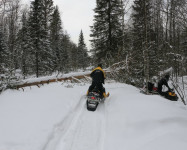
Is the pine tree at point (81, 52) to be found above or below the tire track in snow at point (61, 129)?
above

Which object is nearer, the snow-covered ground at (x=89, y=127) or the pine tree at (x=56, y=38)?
the snow-covered ground at (x=89, y=127)

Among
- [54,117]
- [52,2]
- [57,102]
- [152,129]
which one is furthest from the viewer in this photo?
[52,2]

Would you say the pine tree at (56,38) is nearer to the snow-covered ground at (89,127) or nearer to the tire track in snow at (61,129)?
the tire track in snow at (61,129)

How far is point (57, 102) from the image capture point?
5484 mm

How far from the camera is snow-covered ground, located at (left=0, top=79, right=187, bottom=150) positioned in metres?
2.82

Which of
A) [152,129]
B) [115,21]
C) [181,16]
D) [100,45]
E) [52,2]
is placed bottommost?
[152,129]

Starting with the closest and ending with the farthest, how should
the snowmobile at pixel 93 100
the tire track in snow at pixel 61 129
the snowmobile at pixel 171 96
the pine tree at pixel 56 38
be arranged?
1. the tire track in snow at pixel 61 129
2. the snowmobile at pixel 93 100
3. the snowmobile at pixel 171 96
4. the pine tree at pixel 56 38

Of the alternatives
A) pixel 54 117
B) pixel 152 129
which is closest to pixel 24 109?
pixel 54 117

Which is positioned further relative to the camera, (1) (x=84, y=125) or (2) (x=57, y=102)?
(2) (x=57, y=102)

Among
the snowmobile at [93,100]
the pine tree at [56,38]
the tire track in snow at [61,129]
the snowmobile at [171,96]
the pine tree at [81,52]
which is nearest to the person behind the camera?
the tire track in snow at [61,129]

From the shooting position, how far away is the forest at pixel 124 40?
5861 mm

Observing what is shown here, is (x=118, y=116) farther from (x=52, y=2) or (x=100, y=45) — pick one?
(x=52, y=2)

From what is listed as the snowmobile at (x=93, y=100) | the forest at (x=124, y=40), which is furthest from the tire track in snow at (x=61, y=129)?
the forest at (x=124, y=40)

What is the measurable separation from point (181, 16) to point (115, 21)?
45.0 feet
